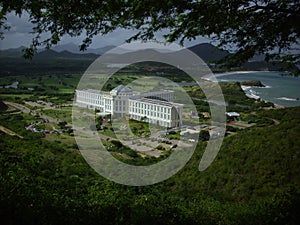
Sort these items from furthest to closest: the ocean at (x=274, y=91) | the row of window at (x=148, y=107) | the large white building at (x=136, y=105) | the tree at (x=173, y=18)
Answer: the ocean at (x=274, y=91) → the row of window at (x=148, y=107) → the large white building at (x=136, y=105) → the tree at (x=173, y=18)

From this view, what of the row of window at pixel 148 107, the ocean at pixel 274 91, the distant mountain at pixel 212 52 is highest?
the distant mountain at pixel 212 52

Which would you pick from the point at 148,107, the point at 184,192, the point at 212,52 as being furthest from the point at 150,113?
the point at 212,52

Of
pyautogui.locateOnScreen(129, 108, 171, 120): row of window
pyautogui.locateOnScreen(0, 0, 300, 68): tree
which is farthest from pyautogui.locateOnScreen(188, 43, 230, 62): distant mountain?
pyautogui.locateOnScreen(129, 108, 171, 120): row of window

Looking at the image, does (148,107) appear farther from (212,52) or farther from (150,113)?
(212,52)

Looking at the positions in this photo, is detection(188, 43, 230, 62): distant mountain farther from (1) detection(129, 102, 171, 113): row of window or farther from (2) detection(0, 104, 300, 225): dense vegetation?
(1) detection(129, 102, 171, 113): row of window

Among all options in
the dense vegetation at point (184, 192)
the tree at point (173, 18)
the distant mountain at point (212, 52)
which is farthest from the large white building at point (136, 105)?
the tree at point (173, 18)

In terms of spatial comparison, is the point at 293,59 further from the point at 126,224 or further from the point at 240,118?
the point at 240,118

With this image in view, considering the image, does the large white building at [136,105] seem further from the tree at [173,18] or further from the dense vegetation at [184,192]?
the tree at [173,18]
